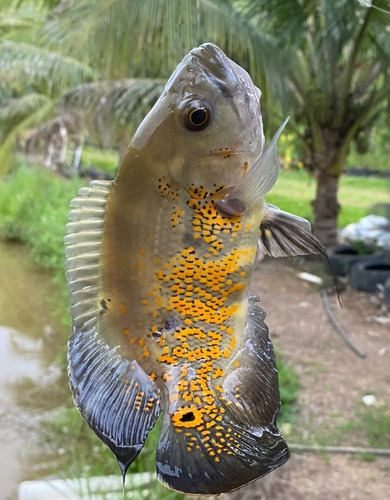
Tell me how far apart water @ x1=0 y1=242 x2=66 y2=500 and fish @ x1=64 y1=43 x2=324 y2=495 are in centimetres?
300

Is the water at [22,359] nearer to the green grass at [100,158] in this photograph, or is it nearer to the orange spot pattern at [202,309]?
the orange spot pattern at [202,309]

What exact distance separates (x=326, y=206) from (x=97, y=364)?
4916mm

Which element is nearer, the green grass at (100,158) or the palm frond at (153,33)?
the palm frond at (153,33)

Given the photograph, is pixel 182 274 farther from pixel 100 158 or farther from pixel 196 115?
pixel 100 158

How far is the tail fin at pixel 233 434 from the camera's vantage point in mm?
672

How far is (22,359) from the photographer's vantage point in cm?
488

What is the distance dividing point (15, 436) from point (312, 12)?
12.1ft

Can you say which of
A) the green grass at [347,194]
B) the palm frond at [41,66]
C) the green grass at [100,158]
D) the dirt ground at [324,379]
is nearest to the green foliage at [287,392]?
the dirt ground at [324,379]

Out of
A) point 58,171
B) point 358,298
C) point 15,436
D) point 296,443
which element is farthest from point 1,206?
point 296,443

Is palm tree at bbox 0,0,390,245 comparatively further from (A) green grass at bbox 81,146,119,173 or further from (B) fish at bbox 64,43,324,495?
(A) green grass at bbox 81,146,119,173

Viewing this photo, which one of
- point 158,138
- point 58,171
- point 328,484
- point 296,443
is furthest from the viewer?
point 58,171

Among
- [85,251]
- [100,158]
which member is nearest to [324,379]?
[85,251]

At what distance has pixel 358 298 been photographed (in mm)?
4812

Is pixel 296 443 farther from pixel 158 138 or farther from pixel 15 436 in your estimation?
pixel 158 138
